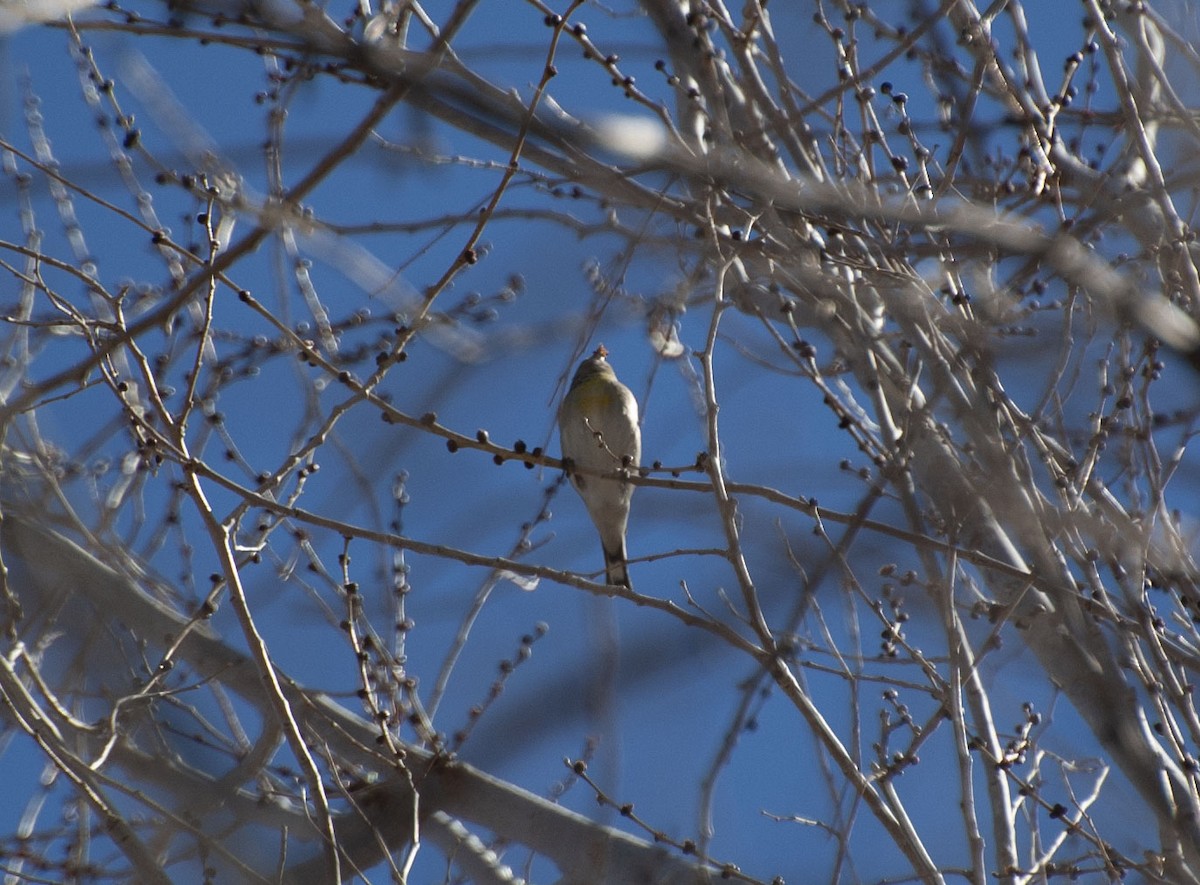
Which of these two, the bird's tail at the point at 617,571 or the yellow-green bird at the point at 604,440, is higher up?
the yellow-green bird at the point at 604,440

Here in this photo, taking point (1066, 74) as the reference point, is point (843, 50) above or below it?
Answer: below

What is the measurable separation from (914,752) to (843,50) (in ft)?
6.42

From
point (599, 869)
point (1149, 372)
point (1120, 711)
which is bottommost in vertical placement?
point (599, 869)

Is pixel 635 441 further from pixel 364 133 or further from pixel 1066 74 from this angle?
pixel 364 133

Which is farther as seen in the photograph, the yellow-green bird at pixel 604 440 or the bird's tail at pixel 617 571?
the yellow-green bird at pixel 604 440

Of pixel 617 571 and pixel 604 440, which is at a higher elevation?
pixel 604 440

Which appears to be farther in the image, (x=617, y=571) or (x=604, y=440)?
(x=604, y=440)

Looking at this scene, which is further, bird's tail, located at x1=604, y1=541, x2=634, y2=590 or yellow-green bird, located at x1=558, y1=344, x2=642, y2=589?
yellow-green bird, located at x1=558, y1=344, x2=642, y2=589

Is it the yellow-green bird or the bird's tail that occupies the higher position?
the yellow-green bird

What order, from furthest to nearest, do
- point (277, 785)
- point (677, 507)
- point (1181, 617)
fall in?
point (277, 785), point (1181, 617), point (677, 507)

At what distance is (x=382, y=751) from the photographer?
3.88 meters

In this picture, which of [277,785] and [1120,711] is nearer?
[1120,711]

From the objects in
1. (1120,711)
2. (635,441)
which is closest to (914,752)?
(1120,711)

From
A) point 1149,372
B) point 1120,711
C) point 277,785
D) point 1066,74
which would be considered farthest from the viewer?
point 277,785
